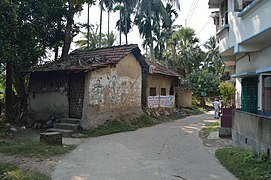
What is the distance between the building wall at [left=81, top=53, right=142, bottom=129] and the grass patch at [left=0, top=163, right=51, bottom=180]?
23.2 ft

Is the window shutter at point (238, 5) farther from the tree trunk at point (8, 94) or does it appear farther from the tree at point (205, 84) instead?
the tree at point (205, 84)

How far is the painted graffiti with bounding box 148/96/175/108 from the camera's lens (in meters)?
21.1

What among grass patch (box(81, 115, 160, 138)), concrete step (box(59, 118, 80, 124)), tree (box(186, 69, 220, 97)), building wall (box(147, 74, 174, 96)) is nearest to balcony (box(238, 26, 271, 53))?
grass patch (box(81, 115, 160, 138))

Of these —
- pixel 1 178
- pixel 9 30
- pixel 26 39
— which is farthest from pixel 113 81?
pixel 1 178

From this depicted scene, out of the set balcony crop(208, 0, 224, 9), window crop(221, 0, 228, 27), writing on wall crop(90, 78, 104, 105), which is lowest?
writing on wall crop(90, 78, 104, 105)

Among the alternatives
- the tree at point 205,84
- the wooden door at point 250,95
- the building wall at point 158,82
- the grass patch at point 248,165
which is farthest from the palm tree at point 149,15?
the grass patch at point 248,165

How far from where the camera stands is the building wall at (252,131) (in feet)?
23.1

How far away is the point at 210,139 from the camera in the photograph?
1230 centimetres

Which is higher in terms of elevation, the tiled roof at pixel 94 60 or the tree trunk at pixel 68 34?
the tree trunk at pixel 68 34

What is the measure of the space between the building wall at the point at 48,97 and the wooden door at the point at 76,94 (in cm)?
26

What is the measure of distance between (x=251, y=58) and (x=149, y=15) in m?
18.9

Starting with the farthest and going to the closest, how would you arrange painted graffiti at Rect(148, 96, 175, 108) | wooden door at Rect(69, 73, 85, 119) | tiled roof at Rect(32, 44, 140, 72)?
painted graffiti at Rect(148, 96, 175, 108)
wooden door at Rect(69, 73, 85, 119)
tiled roof at Rect(32, 44, 140, 72)

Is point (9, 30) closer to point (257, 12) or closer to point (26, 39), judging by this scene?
point (26, 39)

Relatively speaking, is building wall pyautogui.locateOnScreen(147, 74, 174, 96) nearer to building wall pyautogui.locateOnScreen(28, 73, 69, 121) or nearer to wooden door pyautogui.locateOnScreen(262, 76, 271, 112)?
building wall pyautogui.locateOnScreen(28, 73, 69, 121)
